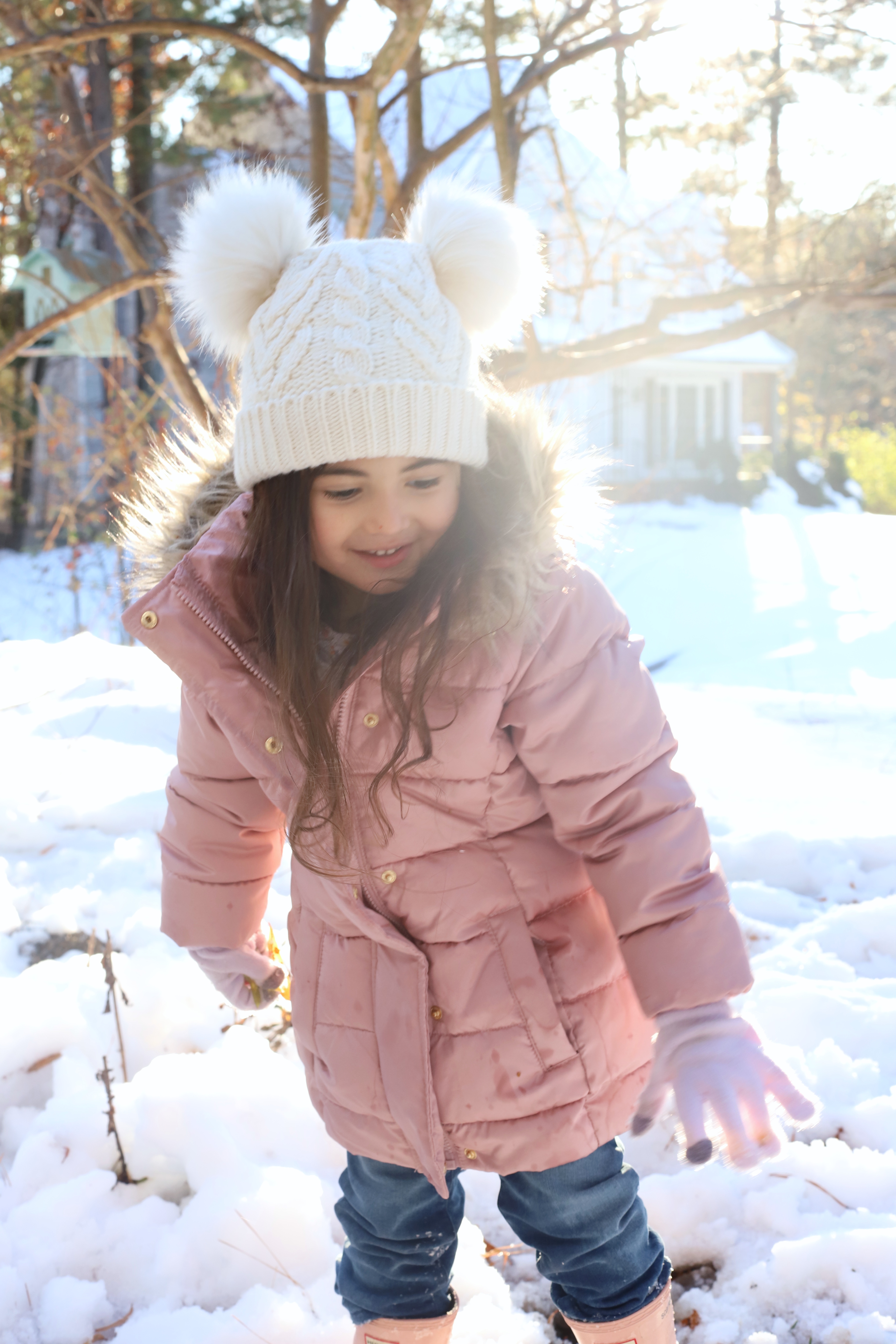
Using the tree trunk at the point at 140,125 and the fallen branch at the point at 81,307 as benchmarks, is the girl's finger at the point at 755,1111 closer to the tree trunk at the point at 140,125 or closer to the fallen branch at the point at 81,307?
the fallen branch at the point at 81,307

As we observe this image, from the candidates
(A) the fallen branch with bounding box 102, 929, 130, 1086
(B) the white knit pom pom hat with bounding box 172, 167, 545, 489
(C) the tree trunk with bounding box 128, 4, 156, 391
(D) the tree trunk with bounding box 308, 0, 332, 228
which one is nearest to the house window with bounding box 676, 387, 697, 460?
(C) the tree trunk with bounding box 128, 4, 156, 391

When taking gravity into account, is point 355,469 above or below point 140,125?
below

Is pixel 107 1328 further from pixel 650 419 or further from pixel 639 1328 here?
pixel 650 419

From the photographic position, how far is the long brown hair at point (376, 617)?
47.8 inches

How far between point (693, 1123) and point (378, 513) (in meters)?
0.80

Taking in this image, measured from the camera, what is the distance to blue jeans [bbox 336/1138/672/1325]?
1257mm

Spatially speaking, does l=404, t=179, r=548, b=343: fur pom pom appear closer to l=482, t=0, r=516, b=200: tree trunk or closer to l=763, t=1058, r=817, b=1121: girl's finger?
l=763, t=1058, r=817, b=1121: girl's finger

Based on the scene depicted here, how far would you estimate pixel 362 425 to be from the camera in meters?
1.28

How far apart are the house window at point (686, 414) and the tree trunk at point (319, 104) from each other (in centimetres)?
1770

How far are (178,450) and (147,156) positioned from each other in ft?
35.5

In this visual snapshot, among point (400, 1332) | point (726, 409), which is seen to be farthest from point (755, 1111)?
point (726, 409)

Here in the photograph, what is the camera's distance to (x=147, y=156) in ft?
35.3

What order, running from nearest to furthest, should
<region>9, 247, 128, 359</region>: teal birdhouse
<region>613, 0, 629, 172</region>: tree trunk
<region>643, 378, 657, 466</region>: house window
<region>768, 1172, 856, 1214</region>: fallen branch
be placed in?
<region>768, 1172, 856, 1214</region>: fallen branch < <region>613, 0, 629, 172</region>: tree trunk < <region>9, 247, 128, 359</region>: teal birdhouse < <region>643, 378, 657, 466</region>: house window

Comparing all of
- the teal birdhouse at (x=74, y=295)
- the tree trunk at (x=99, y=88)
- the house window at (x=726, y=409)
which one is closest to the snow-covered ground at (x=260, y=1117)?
the teal birdhouse at (x=74, y=295)
